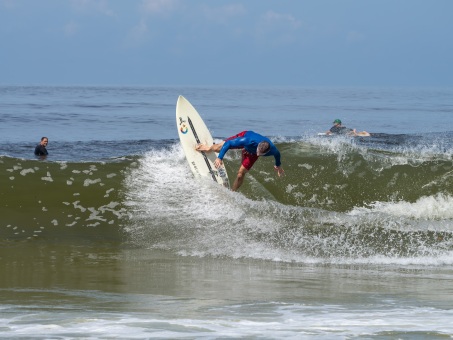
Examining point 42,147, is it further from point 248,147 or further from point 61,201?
point 248,147

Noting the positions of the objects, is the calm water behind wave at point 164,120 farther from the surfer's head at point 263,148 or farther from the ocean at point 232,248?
the surfer's head at point 263,148

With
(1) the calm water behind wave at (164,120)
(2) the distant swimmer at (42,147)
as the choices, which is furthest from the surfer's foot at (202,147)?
(1) the calm water behind wave at (164,120)

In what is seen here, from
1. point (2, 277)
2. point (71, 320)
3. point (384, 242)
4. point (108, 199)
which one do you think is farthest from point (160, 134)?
point (71, 320)

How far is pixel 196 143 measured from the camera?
47.5 feet

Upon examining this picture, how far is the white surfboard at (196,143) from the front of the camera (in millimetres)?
14031

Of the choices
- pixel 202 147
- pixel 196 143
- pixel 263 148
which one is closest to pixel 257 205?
pixel 263 148

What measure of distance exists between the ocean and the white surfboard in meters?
0.29

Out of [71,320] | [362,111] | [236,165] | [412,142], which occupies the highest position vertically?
[362,111]

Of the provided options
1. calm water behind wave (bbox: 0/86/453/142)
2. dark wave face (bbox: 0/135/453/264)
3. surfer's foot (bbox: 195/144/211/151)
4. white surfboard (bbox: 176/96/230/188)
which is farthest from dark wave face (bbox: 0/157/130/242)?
calm water behind wave (bbox: 0/86/453/142)

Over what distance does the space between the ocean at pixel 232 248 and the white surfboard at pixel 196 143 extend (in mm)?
291

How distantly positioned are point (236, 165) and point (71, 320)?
1006cm

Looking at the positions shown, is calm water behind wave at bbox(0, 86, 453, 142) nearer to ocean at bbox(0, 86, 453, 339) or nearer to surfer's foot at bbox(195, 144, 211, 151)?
ocean at bbox(0, 86, 453, 339)

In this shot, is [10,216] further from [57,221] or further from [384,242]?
[384,242]

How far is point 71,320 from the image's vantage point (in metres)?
5.86
